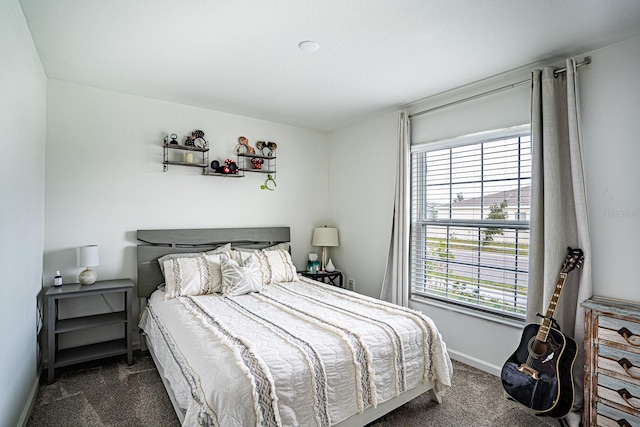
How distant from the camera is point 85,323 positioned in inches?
111

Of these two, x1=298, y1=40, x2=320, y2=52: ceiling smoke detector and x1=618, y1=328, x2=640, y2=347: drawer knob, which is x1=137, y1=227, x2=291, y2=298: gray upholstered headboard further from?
x1=618, y1=328, x2=640, y2=347: drawer knob

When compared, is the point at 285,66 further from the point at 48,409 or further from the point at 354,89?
the point at 48,409

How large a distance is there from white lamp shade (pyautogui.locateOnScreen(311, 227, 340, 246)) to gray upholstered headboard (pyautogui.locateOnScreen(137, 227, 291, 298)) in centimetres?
59

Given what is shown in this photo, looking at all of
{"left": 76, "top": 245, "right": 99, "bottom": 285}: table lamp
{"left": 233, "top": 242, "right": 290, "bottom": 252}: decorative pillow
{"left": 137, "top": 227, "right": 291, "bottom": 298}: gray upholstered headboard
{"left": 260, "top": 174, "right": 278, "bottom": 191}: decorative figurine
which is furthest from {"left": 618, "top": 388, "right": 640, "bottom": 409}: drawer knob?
{"left": 76, "top": 245, "right": 99, "bottom": 285}: table lamp

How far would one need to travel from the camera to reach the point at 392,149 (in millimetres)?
3754

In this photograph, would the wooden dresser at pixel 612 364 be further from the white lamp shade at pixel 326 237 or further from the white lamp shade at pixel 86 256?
the white lamp shade at pixel 86 256

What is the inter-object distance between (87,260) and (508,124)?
3.81 m

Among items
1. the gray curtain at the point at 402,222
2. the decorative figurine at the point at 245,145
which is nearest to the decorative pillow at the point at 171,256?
the decorative figurine at the point at 245,145

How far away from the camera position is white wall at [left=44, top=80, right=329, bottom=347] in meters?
2.96

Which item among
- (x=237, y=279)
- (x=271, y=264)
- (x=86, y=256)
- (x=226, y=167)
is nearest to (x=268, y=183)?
(x=226, y=167)

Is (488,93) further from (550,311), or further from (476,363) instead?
(476,363)

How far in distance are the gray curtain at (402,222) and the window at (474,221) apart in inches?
5.1

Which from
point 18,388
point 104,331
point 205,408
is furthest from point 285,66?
point 104,331

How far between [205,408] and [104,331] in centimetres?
226
